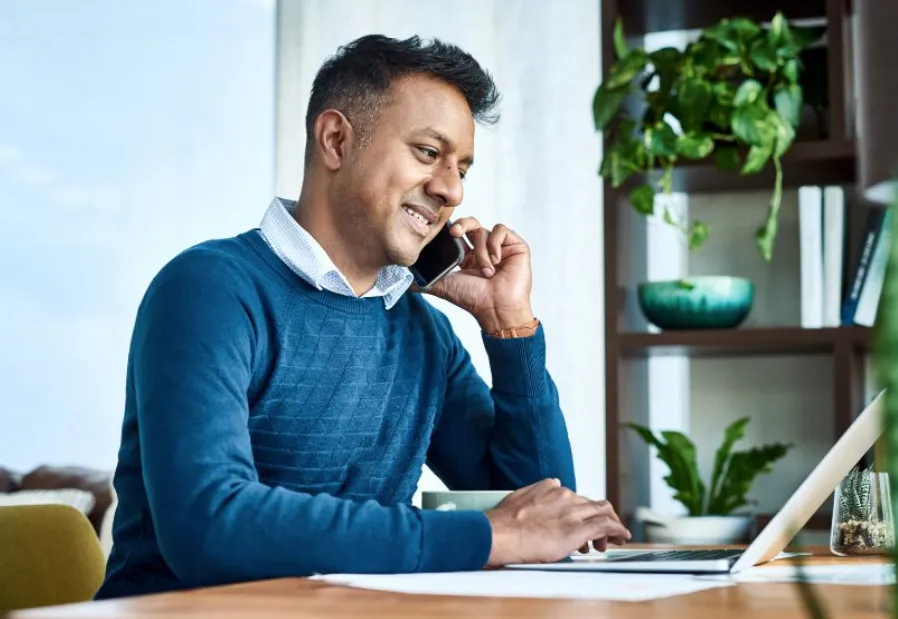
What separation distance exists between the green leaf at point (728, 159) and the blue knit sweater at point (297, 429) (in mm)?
802

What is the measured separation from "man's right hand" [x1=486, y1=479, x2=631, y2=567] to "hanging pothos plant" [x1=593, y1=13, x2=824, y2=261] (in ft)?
4.08

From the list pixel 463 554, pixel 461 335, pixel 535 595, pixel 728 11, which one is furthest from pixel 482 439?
pixel 461 335

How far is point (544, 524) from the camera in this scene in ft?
3.81

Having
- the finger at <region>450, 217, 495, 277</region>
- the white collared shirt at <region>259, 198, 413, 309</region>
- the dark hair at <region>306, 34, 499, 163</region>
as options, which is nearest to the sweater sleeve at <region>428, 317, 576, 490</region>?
the finger at <region>450, 217, 495, 277</region>

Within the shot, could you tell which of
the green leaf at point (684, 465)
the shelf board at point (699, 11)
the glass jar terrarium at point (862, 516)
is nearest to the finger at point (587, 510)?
the glass jar terrarium at point (862, 516)

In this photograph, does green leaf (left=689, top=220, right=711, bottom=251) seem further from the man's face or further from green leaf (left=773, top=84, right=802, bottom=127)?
the man's face

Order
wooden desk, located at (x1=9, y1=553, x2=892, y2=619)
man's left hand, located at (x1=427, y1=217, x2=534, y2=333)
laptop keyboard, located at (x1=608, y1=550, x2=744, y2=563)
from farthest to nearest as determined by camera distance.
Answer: man's left hand, located at (x1=427, y1=217, x2=534, y2=333), laptop keyboard, located at (x1=608, y1=550, x2=744, y2=563), wooden desk, located at (x1=9, y1=553, x2=892, y2=619)

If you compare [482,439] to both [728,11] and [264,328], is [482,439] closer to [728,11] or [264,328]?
[264,328]

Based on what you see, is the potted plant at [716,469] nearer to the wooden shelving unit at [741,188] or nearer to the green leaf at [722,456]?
the green leaf at [722,456]

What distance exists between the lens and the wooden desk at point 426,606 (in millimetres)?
709

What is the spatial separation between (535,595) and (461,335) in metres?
2.42

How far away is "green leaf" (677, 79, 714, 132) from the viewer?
7.66 ft

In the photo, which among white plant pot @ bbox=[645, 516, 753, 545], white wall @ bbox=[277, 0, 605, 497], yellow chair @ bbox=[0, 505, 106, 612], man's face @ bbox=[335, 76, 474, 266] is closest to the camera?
yellow chair @ bbox=[0, 505, 106, 612]

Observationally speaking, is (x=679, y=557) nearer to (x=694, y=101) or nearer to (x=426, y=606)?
(x=426, y=606)
